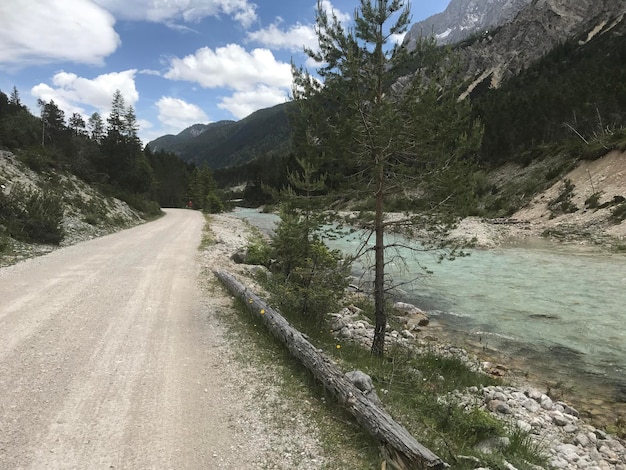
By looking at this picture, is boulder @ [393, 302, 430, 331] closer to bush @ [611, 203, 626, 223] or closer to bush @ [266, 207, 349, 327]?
bush @ [266, 207, 349, 327]

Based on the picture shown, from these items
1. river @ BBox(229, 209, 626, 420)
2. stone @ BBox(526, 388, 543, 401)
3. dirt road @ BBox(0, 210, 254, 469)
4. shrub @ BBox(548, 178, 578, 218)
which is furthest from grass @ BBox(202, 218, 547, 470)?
shrub @ BBox(548, 178, 578, 218)

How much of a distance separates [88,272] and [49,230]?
317 inches

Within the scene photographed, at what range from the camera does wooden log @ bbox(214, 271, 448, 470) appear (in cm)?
472

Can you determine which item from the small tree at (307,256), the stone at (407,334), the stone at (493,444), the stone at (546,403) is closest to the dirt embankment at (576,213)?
the stone at (407,334)

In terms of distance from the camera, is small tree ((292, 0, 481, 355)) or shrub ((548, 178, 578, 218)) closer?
small tree ((292, 0, 481, 355))

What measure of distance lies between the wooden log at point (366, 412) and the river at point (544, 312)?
3.11 meters

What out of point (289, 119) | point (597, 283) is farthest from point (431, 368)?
point (597, 283)

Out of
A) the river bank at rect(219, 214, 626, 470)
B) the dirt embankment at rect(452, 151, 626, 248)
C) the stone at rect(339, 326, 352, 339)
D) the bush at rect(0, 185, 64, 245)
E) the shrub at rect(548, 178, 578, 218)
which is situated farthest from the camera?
the shrub at rect(548, 178, 578, 218)

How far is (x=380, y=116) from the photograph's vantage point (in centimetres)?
846

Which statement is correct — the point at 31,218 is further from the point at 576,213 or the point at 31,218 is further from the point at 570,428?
the point at 576,213

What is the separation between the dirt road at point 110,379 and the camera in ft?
16.1

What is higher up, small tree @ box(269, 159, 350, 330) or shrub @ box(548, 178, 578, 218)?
shrub @ box(548, 178, 578, 218)

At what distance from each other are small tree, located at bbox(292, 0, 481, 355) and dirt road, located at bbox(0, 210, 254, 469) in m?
4.76

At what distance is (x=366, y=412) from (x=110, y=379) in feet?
14.1
